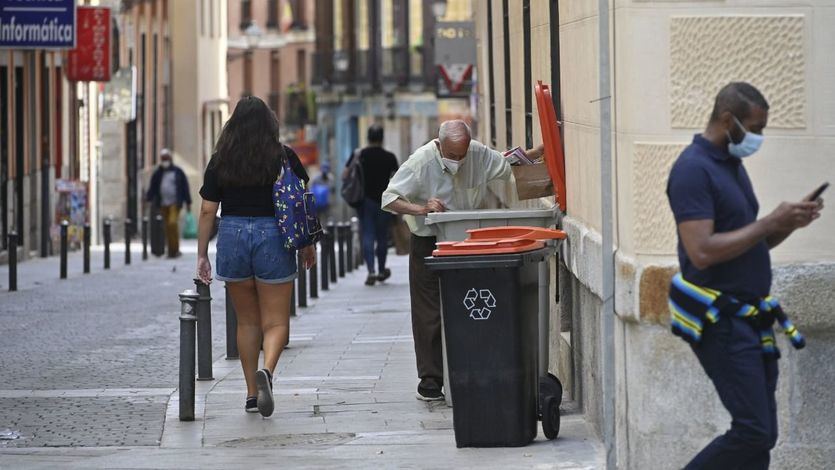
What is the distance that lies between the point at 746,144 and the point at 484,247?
2784 mm

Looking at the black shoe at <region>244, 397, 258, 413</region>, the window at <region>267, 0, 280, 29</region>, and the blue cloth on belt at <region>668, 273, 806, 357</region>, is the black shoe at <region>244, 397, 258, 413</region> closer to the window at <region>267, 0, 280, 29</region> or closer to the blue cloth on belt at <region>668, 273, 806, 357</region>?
the blue cloth on belt at <region>668, 273, 806, 357</region>

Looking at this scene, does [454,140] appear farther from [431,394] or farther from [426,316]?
[431,394]

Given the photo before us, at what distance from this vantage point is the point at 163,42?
5453 cm

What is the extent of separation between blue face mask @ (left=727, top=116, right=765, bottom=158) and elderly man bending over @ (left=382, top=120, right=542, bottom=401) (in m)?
4.41

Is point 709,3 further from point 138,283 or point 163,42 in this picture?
point 163,42

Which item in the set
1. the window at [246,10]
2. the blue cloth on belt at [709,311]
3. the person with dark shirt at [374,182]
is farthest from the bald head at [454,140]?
the window at [246,10]

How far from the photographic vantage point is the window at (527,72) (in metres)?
12.9

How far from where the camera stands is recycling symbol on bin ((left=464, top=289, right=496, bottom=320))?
897 centimetres

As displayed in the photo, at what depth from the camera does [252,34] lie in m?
71.8

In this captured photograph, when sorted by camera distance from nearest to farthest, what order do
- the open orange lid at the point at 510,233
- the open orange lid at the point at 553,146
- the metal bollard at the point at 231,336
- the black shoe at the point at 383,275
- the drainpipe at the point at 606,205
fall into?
the drainpipe at the point at 606,205
the open orange lid at the point at 510,233
the open orange lid at the point at 553,146
the metal bollard at the point at 231,336
the black shoe at the point at 383,275

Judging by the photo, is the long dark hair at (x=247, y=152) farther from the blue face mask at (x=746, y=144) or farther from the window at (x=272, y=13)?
the window at (x=272, y=13)

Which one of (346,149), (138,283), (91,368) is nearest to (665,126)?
(91,368)

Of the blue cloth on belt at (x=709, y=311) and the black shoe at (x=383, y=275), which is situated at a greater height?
the blue cloth on belt at (x=709, y=311)

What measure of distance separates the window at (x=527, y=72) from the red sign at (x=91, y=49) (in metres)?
22.0
